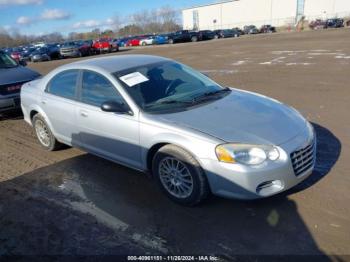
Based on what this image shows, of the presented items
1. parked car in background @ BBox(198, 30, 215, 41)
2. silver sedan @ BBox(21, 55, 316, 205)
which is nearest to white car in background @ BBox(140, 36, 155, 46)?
parked car in background @ BBox(198, 30, 215, 41)

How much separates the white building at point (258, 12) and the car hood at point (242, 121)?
82101 mm

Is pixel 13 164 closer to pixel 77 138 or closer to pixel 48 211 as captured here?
pixel 77 138

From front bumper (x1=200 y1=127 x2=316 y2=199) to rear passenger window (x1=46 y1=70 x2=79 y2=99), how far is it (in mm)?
2461

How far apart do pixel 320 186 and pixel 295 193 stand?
358mm

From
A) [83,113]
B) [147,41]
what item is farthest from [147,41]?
[83,113]

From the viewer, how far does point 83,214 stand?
154 inches

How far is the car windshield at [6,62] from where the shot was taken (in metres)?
9.09

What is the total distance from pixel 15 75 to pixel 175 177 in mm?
6267

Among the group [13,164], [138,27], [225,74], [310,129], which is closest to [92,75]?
[13,164]

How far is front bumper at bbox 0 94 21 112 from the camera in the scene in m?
7.96

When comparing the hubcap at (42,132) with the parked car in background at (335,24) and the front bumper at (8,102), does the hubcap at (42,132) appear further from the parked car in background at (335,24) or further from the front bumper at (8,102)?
the parked car in background at (335,24)

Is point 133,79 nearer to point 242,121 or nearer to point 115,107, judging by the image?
point 115,107

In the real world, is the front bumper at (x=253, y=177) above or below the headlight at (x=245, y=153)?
below

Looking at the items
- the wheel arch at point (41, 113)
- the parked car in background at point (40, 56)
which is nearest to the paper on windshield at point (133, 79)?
the wheel arch at point (41, 113)
